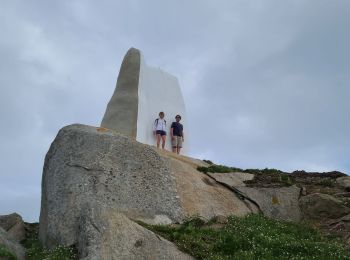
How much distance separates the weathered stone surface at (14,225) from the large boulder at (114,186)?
1.65 meters

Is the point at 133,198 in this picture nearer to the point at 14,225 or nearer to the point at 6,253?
the point at 6,253

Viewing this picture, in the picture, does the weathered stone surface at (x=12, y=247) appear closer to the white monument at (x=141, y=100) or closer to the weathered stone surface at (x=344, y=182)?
the white monument at (x=141, y=100)

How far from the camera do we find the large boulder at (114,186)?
18203 mm

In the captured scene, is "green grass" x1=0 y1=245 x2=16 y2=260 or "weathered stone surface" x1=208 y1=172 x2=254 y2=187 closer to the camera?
"green grass" x1=0 y1=245 x2=16 y2=260

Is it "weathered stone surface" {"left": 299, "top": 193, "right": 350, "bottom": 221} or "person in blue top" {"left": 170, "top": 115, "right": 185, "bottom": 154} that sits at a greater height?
"person in blue top" {"left": 170, "top": 115, "right": 185, "bottom": 154}

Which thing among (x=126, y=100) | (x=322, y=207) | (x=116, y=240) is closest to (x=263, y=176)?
(x=322, y=207)

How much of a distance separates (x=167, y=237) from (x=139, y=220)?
2.07 m

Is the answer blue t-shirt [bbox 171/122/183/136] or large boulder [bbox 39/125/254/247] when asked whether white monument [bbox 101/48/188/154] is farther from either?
large boulder [bbox 39/125/254/247]

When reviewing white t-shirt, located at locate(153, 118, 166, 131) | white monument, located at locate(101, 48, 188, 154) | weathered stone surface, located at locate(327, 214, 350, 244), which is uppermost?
white monument, located at locate(101, 48, 188, 154)

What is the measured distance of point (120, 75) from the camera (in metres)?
29.2

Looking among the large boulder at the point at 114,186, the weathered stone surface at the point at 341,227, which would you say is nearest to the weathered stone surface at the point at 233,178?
the large boulder at the point at 114,186

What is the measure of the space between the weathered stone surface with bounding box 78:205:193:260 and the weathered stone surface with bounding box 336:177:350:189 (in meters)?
10.7

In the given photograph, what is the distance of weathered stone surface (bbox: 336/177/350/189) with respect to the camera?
23.6m

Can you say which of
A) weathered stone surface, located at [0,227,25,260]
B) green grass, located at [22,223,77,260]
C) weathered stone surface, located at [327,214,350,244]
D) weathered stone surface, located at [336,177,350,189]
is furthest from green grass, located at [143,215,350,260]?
weathered stone surface, located at [336,177,350,189]
